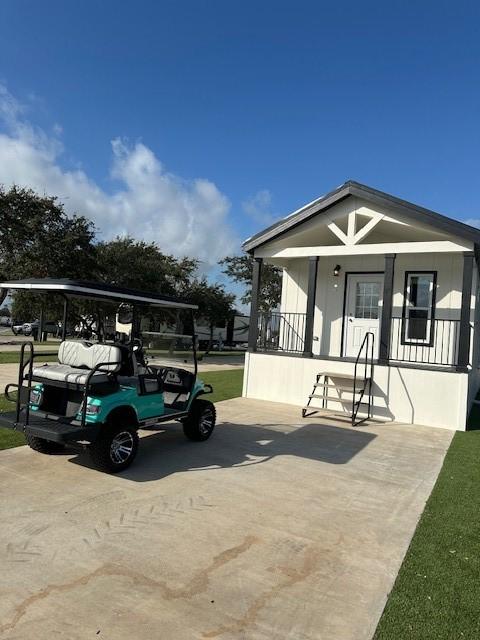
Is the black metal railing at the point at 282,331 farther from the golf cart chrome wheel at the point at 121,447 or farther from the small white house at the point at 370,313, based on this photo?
the golf cart chrome wheel at the point at 121,447

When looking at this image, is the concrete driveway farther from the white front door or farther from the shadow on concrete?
the white front door

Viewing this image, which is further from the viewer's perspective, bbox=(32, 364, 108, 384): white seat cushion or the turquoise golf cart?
bbox=(32, 364, 108, 384): white seat cushion


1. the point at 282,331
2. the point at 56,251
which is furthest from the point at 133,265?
the point at 282,331

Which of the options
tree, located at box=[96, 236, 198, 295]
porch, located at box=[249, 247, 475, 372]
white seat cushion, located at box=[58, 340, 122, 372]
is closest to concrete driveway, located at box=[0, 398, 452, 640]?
white seat cushion, located at box=[58, 340, 122, 372]

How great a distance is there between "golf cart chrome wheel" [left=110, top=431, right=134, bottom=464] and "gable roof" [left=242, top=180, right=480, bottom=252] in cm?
683

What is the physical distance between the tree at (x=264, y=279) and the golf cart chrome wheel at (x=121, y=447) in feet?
80.0

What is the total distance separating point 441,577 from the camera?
10.6ft

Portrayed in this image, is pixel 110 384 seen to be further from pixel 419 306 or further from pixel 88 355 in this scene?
pixel 419 306

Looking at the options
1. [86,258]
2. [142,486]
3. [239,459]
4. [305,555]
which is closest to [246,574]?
[305,555]

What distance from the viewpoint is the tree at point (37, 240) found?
19.5m

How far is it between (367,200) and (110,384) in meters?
7.05

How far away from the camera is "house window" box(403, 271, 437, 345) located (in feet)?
33.6

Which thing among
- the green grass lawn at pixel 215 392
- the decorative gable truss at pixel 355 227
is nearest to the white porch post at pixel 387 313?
the decorative gable truss at pixel 355 227

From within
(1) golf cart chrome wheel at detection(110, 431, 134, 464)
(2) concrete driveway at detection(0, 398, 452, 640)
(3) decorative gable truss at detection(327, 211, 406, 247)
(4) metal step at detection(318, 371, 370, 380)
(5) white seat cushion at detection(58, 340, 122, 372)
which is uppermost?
(3) decorative gable truss at detection(327, 211, 406, 247)
